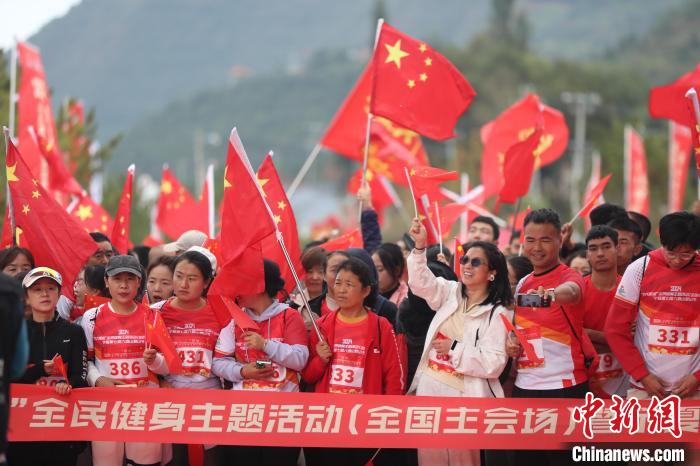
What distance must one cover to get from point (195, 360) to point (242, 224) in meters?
0.93

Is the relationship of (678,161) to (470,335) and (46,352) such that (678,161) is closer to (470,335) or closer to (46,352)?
(470,335)

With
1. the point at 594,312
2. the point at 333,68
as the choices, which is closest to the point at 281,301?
the point at 594,312

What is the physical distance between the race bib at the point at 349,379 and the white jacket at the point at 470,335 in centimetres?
38

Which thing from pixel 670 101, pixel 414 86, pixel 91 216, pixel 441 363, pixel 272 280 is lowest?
pixel 441 363

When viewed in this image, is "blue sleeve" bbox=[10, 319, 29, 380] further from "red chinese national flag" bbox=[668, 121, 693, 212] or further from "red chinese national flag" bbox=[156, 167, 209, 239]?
"red chinese national flag" bbox=[668, 121, 693, 212]

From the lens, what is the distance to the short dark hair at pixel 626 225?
8367 mm

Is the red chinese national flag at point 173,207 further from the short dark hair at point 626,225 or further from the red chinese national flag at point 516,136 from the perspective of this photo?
the short dark hair at point 626,225

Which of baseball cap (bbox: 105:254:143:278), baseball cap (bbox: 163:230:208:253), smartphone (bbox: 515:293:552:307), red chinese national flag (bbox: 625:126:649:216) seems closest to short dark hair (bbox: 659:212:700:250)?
smartphone (bbox: 515:293:552:307)

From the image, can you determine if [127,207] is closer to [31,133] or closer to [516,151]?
[31,133]

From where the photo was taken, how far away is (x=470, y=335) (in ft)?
23.0

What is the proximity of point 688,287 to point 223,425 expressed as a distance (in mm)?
2938

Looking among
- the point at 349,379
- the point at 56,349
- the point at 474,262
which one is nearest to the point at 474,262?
the point at 474,262

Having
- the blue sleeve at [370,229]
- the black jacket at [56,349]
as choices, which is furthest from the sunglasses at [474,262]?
the blue sleeve at [370,229]

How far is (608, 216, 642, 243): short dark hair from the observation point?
837 centimetres
